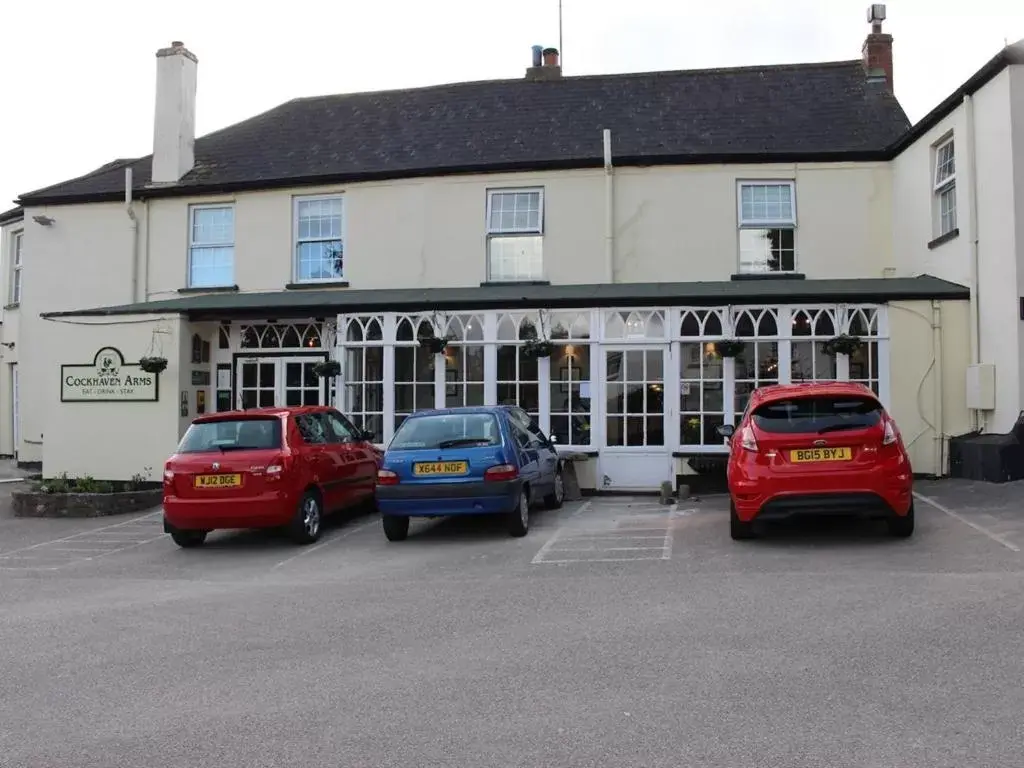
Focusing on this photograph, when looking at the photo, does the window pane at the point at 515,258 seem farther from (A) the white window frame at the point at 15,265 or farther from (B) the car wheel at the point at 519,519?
(A) the white window frame at the point at 15,265

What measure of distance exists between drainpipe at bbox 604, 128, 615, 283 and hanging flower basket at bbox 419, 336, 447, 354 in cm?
345

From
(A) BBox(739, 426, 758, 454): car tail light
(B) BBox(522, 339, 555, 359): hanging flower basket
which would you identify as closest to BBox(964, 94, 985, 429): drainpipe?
(A) BBox(739, 426, 758, 454): car tail light

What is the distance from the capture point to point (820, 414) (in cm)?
932

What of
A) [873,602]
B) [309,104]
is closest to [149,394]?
[309,104]

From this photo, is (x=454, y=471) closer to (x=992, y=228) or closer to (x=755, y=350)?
(x=755, y=350)

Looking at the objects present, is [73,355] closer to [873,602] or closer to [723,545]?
[723,545]

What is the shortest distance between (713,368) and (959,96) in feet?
17.0

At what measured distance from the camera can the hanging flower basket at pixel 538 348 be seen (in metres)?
14.4

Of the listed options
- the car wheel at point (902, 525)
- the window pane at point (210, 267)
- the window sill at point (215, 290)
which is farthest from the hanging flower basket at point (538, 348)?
the window pane at point (210, 267)

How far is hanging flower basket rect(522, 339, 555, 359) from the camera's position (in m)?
14.4

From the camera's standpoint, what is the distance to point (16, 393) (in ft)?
73.0

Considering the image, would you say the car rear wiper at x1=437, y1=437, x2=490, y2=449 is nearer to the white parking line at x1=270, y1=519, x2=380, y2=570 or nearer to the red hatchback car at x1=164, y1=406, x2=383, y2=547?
the red hatchback car at x1=164, y1=406, x2=383, y2=547

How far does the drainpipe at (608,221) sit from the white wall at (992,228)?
5.05m

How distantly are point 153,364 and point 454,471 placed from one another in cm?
738
